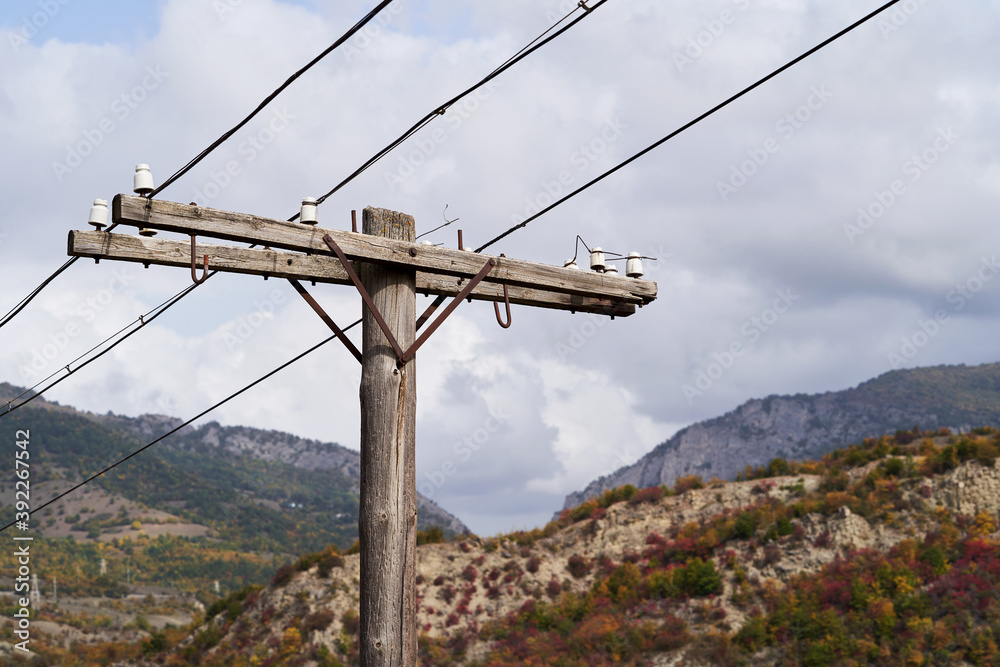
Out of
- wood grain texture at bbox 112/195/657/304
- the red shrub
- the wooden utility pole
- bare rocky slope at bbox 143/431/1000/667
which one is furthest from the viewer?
the red shrub

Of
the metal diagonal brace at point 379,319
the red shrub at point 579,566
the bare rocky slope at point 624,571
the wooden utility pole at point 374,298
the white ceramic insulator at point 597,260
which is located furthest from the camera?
the red shrub at point 579,566

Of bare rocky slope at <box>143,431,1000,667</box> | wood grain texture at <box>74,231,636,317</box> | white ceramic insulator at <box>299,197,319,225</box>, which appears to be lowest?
bare rocky slope at <box>143,431,1000,667</box>

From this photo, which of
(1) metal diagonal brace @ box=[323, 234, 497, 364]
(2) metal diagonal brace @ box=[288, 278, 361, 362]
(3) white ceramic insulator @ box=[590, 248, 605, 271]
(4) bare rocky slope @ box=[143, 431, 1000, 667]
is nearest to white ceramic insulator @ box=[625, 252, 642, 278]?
(3) white ceramic insulator @ box=[590, 248, 605, 271]

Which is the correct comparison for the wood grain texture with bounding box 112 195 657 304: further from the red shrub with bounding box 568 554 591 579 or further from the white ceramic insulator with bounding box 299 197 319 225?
the red shrub with bounding box 568 554 591 579

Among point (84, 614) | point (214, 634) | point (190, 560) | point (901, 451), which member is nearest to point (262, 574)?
point (190, 560)

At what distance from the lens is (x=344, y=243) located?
25.6 feet

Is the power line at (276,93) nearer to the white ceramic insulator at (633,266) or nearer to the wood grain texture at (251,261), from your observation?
the wood grain texture at (251,261)

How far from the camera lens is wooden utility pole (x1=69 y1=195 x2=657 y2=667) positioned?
23.7 feet

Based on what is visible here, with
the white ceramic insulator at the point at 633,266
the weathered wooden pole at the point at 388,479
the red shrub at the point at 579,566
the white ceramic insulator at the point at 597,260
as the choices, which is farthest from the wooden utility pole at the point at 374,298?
the red shrub at the point at 579,566

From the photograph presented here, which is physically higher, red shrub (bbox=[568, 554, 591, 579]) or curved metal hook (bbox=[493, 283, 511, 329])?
curved metal hook (bbox=[493, 283, 511, 329])

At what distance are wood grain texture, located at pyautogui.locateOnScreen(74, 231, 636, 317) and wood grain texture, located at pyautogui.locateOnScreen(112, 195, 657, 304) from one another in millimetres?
202

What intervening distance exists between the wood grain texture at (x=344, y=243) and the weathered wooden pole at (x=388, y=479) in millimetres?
247

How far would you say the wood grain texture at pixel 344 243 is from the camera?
7.07m

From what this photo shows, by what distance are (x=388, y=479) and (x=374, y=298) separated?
178 centimetres
